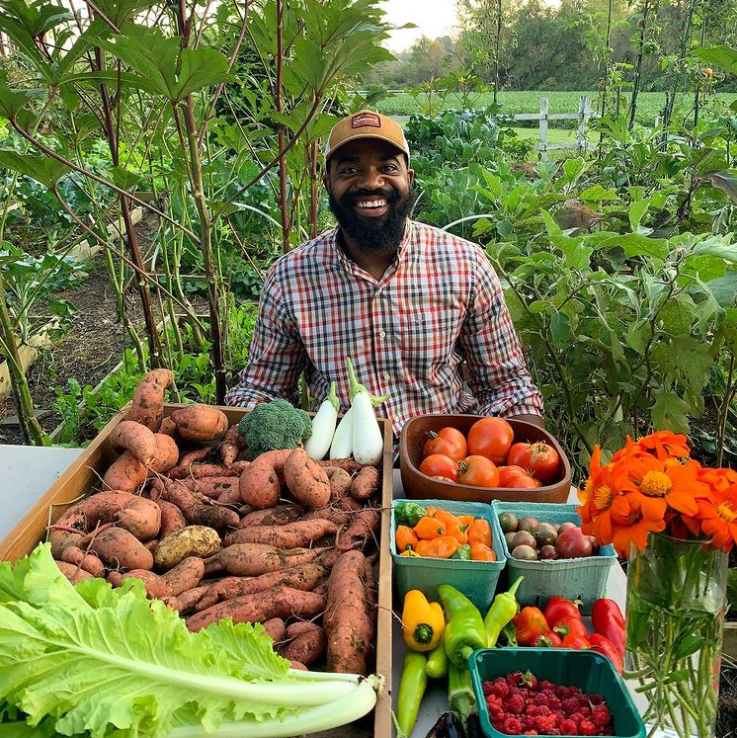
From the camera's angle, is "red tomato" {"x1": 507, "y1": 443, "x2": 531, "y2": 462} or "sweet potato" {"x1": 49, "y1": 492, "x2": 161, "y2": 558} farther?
"red tomato" {"x1": 507, "y1": 443, "x2": 531, "y2": 462}

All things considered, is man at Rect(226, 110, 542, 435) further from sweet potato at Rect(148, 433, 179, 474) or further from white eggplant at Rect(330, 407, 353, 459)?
sweet potato at Rect(148, 433, 179, 474)

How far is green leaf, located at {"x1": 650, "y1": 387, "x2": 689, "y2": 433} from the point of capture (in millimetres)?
2045

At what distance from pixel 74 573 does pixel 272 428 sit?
1.96 feet

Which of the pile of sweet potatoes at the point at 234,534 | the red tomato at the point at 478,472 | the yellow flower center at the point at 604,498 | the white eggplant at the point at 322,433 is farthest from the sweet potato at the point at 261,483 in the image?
the yellow flower center at the point at 604,498

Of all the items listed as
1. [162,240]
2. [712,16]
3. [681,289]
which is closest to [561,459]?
[681,289]

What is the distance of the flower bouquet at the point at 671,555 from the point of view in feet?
3.16

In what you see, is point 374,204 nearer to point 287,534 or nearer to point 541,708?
point 287,534

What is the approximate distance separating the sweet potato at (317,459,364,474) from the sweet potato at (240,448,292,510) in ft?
0.55

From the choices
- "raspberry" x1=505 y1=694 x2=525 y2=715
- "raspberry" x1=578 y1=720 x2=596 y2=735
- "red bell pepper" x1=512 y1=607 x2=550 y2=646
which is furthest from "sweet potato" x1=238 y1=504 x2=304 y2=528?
"raspberry" x1=578 y1=720 x2=596 y2=735

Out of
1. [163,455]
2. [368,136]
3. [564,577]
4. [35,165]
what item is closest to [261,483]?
[163,455]

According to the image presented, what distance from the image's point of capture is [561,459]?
1705 millimetres

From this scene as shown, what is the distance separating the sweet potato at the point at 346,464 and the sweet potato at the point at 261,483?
17 cm

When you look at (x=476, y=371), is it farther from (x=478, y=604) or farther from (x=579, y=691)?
(x=579, y=691)

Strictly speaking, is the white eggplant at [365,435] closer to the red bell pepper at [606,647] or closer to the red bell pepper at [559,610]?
the red bell pepper at [559,610]
